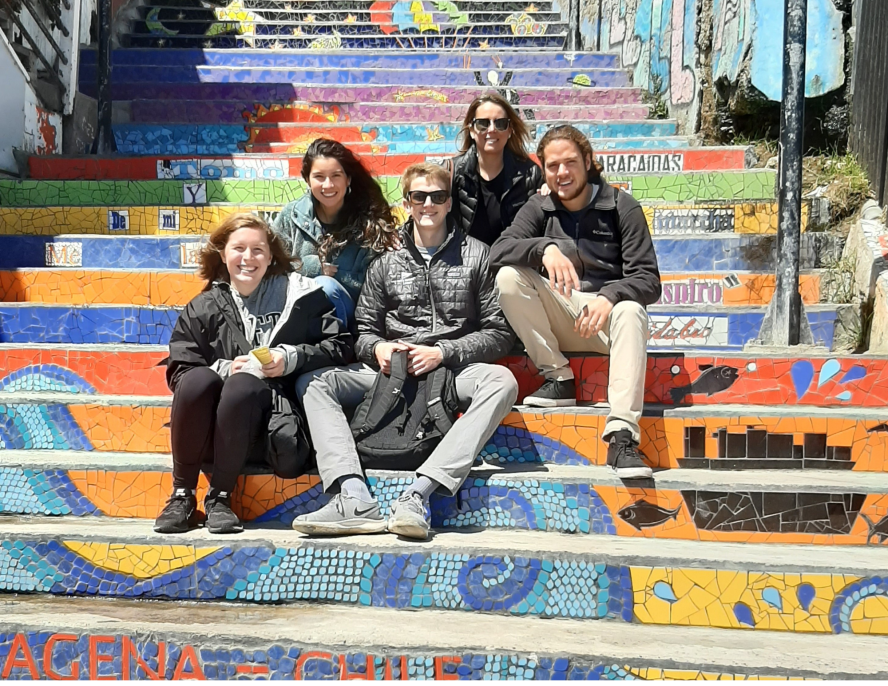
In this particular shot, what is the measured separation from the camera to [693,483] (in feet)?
9.90

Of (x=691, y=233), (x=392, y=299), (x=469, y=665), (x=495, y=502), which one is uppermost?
(x=691, y=233)

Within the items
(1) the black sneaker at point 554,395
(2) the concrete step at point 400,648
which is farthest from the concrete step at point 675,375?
(2) the concrete step at point 400,648

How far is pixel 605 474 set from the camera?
3.14 metres

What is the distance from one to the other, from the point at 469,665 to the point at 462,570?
372 mm

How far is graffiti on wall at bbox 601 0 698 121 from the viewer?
7.01m

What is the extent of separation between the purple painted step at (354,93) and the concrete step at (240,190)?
230 cm

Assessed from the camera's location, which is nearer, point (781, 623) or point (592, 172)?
point (781, 623)

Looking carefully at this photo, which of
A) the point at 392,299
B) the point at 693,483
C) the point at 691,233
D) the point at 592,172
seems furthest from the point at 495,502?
the point at 691,233

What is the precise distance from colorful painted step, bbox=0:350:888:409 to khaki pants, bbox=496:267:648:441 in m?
0.14

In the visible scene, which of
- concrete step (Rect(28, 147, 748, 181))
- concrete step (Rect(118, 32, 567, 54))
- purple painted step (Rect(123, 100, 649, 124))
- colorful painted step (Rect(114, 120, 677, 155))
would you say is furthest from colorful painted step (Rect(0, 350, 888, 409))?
concrete step (Rect(118, 32, 567, 54))

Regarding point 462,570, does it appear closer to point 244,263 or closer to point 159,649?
point 159,649

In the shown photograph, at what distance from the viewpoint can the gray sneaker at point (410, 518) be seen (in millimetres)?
2826

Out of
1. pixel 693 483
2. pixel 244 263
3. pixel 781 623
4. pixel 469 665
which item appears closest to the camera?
pixel 469 665

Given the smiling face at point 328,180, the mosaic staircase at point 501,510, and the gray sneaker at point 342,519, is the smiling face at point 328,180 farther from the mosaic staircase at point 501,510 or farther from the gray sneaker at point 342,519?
the gray sneaker at point 342,519
